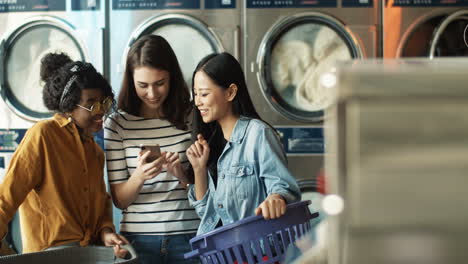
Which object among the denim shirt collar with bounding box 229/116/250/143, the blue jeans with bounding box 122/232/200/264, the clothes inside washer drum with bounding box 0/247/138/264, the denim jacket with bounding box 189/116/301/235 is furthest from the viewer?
the blue jeans with bounding box 122/232/200/264

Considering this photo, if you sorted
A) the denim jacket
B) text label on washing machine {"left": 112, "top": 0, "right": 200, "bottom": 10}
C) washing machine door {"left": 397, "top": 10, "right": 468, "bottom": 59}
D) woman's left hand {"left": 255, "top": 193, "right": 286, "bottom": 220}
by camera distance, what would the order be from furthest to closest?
1. text label on washing machine {"left": 112, "top": 0, "right": 200, "bottom": 10}
2. washing machine door {"left": 397, "top": 10, "right": 468, "bottom": 59}
3. the denim jacket
4. woman's left hand {"left": 255, "top": 193, "right": 286, "bottom": 220}

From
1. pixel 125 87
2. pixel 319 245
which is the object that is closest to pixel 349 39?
pixel 125 87

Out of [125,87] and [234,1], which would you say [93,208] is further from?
[234,1]

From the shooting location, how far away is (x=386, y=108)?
45 cm

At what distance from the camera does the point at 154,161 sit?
207 cm

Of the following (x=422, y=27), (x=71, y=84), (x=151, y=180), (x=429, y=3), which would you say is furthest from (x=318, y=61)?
(x=71, y=84)

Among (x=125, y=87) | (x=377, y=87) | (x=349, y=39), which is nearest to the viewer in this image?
(x=377, y=87)

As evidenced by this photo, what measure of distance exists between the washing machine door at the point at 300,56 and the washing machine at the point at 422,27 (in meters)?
0.27

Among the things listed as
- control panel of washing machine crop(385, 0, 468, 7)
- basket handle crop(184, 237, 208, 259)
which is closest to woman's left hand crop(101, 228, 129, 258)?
basket handle crop(184, 237, 208, 259)

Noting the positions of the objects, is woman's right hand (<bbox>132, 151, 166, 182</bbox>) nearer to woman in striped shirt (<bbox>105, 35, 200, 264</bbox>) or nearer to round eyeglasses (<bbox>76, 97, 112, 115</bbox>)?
woman in striped shirt (<bbox>105, 35, 200, 264</bbox>)

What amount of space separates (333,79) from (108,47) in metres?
3.50

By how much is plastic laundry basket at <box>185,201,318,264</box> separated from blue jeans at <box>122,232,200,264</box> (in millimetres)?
610

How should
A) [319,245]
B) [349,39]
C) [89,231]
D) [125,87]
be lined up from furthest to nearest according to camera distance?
[349,39], [125,87], [89,231], [319,245]

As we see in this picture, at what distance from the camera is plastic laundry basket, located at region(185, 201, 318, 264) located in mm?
1510
